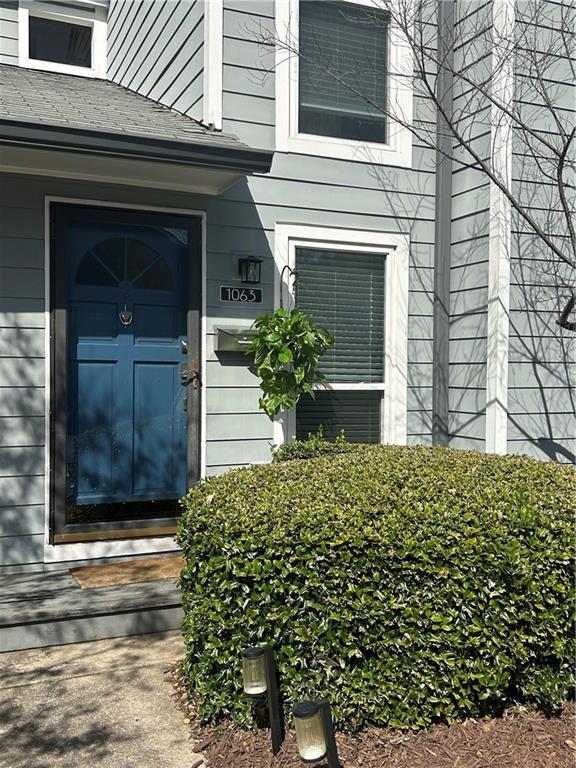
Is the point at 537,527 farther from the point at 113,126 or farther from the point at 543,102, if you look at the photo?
the point at 543,102

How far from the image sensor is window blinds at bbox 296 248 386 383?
497 centimetres

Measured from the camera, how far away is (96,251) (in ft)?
14.6

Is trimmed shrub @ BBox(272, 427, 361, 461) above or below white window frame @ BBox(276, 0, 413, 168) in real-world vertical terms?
below

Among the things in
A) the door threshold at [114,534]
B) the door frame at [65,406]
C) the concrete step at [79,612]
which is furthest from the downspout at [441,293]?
the concrete step at [79,612]

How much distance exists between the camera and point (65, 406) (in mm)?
4312

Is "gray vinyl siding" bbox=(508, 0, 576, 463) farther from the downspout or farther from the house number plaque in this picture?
the house number plaque

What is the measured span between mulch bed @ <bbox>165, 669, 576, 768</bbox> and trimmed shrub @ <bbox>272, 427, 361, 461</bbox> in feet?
6.69

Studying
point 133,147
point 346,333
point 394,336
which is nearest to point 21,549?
point 133,147

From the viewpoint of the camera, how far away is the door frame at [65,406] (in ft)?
14.0

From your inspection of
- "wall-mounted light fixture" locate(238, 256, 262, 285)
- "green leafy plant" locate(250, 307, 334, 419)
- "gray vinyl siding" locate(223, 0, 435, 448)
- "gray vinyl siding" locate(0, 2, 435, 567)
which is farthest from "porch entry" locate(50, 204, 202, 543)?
"gray vinyl siding" locate(223, 0, 435, 448)

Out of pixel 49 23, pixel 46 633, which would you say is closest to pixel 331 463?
pixel 46 633

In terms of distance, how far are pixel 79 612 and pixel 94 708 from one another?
0.69m

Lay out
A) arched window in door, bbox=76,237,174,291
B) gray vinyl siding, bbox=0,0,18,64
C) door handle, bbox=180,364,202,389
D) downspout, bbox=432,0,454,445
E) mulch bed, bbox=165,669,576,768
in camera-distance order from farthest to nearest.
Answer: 1. gray vinyl siding, bbox=0,0,18,64
2. downspout, bbox=432,0,454,445
3. door handle, bbox=180,364,202,389
4. arched window in door, bbox=76,237,174,291
5. mulch bed, bbox=165,669,576,768

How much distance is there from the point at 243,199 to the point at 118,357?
1371 millimetres
